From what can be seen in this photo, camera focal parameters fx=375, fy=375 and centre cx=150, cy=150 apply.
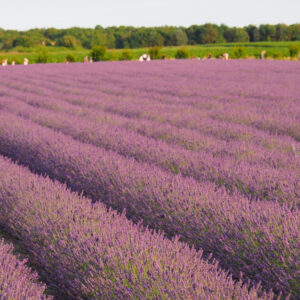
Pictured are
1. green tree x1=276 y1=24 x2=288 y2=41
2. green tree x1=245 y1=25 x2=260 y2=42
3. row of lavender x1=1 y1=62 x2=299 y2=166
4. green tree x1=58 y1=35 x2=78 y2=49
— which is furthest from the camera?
green tree x1=245 y1=25 x2=260 y2=42

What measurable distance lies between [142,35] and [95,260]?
9956 centimetres

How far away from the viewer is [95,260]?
2.00 meters

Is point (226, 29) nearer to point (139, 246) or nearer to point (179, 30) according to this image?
point (179, 30)

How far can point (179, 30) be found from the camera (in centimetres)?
9800

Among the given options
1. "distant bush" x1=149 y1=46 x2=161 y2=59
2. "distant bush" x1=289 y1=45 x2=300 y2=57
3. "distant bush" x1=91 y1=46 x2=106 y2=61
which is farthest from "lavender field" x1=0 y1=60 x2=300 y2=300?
"distant bush" x1=149 y1=46 x2=161 y2=59

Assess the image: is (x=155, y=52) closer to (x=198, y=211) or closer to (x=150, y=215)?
(x=150, y=215)

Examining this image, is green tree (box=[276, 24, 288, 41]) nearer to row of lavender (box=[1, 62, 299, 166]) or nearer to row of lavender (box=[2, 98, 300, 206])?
row of lavender (box=[1, 62, 299, 166])

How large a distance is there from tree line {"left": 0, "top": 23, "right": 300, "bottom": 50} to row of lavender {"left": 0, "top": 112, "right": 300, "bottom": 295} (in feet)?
267

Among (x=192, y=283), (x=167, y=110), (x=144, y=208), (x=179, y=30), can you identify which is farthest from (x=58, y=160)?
(x=179, y=30)

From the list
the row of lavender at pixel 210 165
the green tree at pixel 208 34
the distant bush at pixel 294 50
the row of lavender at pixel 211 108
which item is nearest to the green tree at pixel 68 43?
the green tree at pixel 208 34

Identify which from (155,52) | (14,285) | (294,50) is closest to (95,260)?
(14,285)

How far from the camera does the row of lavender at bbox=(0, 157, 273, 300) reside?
5.64 ft

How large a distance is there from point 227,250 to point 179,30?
332ft

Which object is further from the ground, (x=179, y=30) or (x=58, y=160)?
(x=179, y=30)
